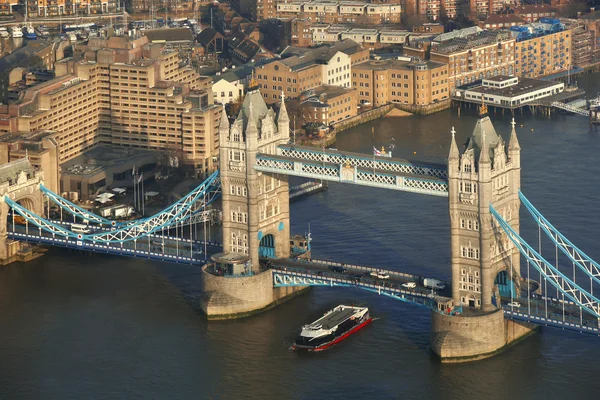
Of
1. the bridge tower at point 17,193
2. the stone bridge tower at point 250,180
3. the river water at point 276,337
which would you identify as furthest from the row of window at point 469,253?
the bridge tower at point 17,193

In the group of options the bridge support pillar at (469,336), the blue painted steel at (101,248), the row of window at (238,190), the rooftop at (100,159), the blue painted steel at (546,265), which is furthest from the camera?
the rooftop at (100,159)

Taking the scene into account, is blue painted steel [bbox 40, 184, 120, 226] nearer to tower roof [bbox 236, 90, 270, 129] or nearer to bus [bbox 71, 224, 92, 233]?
bus [bbox 71, 224, 92, 233]

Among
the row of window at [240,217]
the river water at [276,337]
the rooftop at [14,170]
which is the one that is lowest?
the river water at [276,337]

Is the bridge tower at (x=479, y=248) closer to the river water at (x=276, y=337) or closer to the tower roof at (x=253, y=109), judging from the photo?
the river water at (x=276, y=337)

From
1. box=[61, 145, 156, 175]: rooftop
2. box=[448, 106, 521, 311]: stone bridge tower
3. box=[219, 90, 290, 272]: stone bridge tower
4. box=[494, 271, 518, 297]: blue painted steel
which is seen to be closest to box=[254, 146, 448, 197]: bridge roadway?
box=[219, 90, 290, 272]: stone bridge tower

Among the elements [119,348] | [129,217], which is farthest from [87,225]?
[119,348]

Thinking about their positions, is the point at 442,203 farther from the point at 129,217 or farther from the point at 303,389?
the point at 303,389
